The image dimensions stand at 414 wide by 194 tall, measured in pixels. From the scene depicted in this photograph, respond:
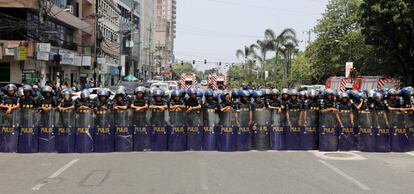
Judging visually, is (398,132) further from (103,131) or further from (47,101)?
(47,101)

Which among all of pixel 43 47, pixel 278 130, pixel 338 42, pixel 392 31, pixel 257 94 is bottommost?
pixel 278 130

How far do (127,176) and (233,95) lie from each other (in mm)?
5133

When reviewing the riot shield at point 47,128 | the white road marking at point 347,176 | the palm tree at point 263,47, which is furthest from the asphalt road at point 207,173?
the palm tree at point 263,47

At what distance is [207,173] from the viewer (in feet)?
34.8

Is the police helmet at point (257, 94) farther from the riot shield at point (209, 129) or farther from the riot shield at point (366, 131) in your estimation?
the riot shield at point (366, 131)

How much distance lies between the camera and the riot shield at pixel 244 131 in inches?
556

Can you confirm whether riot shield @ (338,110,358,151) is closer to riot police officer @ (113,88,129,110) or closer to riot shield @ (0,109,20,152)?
riot police officer @ (113,88,129,110)

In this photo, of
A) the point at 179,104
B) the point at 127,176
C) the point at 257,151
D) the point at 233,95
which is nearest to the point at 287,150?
the point at 257,151

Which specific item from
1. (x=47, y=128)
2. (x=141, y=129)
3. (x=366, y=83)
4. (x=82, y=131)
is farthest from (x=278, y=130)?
(x=366, y=83)

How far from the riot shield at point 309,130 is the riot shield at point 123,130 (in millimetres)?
4497

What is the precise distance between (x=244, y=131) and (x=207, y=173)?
373cm

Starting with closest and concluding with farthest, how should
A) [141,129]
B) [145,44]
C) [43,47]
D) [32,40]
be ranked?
[141,129]
[43,47]
[32,40]
[145,44]

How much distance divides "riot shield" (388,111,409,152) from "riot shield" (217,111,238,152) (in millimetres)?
4096

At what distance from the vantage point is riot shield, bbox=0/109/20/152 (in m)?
13.3
